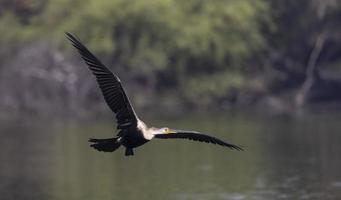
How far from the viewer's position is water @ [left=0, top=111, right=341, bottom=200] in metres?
23.0

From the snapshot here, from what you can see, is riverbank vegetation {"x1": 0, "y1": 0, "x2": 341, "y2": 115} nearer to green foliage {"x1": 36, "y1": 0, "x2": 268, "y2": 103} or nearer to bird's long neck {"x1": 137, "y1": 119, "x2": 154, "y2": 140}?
green foliage {"x1": 36, "y1": 0, "x2": 268, "y2": 103}

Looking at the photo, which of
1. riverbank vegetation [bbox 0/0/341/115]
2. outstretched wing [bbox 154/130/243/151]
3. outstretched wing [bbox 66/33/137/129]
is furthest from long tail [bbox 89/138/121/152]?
riverbank vegetation [bbox 0/0/341/115]

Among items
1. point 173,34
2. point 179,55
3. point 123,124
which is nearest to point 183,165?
point 123,124

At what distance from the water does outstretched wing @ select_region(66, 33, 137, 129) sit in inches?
284

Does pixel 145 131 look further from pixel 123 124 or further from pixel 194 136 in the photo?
pixel 194 136

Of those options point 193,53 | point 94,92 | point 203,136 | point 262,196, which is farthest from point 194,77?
point 203,136

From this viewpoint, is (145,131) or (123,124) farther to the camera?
(123,124)

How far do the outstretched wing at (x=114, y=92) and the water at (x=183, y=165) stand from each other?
7.22 metres

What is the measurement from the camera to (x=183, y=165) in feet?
90.4

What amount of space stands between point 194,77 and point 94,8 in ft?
16.4

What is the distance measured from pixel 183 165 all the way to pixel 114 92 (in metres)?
12.9

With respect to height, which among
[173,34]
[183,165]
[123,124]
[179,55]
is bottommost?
[123,124]

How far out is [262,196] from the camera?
72.9 feet

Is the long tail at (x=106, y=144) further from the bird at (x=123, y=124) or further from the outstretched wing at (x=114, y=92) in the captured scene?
the outstretched wing at (x=114, y=92)
